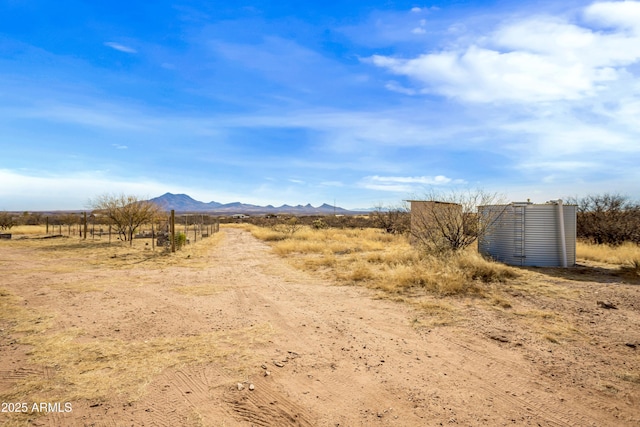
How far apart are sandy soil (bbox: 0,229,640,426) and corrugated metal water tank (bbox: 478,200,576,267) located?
405 cm

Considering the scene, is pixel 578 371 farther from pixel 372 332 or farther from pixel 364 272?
pixel 364 272

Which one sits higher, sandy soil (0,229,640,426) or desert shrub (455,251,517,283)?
desert shrub (455,251,517,283)

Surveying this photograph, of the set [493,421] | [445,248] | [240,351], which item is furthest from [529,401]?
[445,248]

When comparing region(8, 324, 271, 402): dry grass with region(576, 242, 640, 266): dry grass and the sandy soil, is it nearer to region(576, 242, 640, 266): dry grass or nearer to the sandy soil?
the sandy soil

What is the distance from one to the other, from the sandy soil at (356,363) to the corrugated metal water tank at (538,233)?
405cm

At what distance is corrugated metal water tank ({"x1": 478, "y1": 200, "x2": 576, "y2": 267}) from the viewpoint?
12.6 m

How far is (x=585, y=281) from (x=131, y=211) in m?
24.9

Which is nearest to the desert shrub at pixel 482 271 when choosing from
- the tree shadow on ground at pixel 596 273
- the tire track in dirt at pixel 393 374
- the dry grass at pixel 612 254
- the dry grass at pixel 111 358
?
the tree shadow on ground at pixel 596 273

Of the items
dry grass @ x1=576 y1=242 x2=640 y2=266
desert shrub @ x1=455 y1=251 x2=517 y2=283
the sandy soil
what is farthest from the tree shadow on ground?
desert shrub @ x1=455 y1=251 x2=517 y2=283

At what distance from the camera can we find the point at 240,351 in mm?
5129

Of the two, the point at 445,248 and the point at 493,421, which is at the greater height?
the point at 445,248

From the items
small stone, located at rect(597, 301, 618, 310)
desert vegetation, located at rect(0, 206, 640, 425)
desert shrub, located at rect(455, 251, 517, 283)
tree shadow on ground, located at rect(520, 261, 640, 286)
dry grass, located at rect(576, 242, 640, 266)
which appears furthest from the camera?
dry grass, located at rect(576, 242, 640, 266)

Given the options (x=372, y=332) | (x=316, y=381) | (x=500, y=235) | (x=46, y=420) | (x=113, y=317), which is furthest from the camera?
(x=500, y=235)

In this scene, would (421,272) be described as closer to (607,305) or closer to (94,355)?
(607,305)
